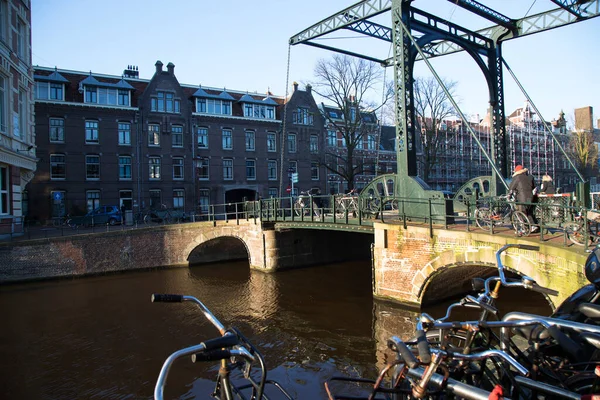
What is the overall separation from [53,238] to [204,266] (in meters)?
6.45

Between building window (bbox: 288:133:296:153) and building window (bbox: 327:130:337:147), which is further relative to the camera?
building window (bbox: 327:130:337:147)

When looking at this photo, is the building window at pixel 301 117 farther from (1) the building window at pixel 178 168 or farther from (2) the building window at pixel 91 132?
(2) the building window at pixel 91 132

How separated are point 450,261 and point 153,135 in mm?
25093

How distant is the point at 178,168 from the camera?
2984cm

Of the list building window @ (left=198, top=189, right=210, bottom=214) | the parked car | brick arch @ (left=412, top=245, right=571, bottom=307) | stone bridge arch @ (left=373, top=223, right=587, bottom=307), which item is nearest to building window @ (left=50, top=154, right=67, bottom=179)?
the parked car

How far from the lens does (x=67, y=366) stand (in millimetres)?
7797

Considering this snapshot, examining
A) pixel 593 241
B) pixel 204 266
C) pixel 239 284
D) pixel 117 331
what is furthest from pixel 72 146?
pixel 593 241

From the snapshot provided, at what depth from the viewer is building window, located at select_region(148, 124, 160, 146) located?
95.2 feet

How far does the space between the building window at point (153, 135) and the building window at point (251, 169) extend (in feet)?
23.1

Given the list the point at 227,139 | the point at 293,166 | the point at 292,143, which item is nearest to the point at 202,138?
the point at 227,139

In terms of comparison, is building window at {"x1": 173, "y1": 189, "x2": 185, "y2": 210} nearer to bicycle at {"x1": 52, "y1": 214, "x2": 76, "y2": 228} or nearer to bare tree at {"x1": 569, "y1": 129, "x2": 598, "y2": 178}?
bicycle at {"x1": 52, "y1": 214, "x2": 76, "y2": 228}

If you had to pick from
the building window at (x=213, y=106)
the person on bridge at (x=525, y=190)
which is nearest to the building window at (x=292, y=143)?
the building window at (x=213, y=106)

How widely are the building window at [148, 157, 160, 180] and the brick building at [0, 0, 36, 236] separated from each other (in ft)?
32.4

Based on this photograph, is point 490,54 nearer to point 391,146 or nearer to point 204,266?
point 204,266
